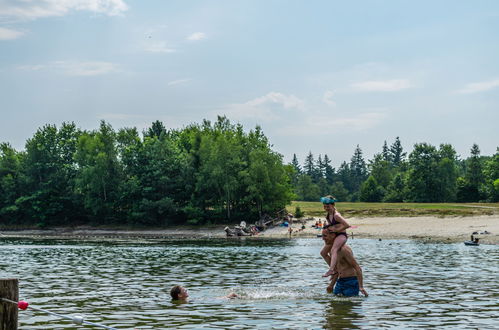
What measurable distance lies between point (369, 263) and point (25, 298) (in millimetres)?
19582

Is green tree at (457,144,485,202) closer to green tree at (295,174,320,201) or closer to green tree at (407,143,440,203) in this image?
green tree at (407,143,440,203)

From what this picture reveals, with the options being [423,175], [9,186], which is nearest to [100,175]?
[9,186]

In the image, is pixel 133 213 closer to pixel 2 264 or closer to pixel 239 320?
pixel 2 264

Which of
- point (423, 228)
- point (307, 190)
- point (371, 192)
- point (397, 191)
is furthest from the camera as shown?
point (307, 190)

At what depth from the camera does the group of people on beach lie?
717 inches

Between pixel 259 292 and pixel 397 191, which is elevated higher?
pixel 397 191

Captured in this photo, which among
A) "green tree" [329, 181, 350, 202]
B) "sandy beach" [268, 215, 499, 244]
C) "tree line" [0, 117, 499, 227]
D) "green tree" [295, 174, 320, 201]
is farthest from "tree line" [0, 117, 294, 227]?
"green tree" [295, 174, 320, 201]

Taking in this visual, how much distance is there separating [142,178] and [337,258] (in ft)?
247

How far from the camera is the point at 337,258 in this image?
1844 cm

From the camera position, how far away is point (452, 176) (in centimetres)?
12825

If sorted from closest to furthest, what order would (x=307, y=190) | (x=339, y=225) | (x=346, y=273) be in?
(x=339, y=225) < (x=346, y=273) < (x=307, y=190)

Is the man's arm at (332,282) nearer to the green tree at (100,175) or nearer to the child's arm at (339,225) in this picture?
the child's arm at (339,225)

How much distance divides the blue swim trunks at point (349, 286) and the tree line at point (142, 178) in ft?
206

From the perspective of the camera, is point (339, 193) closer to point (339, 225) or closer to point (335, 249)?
point (339, 225)
